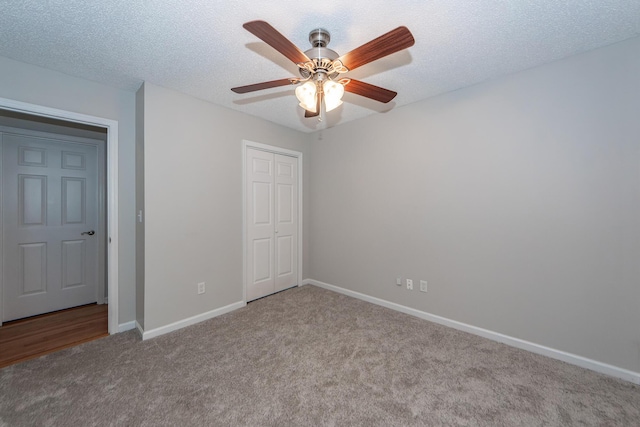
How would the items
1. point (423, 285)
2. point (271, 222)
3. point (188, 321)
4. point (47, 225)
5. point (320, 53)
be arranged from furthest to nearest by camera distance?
point (271, 222) → point (47, 225) → point (423, 285) → point (188, 321) → point (320, 53)

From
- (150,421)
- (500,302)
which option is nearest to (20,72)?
(150,421)

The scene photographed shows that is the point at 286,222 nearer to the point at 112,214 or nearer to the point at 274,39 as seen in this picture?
the point at 112,214

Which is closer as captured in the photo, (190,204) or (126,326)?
(126,326)

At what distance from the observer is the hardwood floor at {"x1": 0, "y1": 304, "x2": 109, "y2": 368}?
227 centimetres

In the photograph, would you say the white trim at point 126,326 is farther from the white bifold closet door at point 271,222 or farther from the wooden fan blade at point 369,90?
the wooden fan blade at point 369,90

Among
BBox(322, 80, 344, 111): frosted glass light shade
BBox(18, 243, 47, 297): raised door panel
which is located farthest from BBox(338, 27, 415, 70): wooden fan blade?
BBox(18, 243, 47, 297): raised door panel

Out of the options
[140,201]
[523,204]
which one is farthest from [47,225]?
[523,204]

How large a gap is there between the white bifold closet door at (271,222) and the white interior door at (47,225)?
208 cm

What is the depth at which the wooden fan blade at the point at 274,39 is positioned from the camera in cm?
119

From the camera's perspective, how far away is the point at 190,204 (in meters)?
2.78

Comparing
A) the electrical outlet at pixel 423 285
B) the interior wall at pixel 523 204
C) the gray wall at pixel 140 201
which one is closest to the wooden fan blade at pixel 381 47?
the interior wall at pixel 523 204

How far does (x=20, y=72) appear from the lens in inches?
83.4

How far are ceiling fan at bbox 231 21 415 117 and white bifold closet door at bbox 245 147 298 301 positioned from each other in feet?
5.84

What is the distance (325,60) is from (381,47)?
1.21 feet
